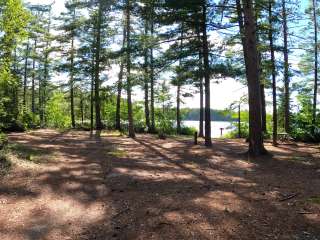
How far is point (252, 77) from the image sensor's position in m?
12.9

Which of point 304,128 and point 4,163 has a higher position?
point 304,128

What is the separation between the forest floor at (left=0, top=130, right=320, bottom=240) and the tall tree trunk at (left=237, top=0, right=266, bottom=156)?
145 cm

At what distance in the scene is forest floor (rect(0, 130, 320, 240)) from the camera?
5.41 m

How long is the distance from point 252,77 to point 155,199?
7.79 meters

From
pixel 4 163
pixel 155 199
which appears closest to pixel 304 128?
pixel 155 199

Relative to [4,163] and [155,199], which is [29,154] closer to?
[4,163]

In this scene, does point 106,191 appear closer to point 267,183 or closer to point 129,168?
point 129,168

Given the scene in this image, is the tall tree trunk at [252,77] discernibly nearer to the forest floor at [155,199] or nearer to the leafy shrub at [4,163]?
the forest floor at [155,199]

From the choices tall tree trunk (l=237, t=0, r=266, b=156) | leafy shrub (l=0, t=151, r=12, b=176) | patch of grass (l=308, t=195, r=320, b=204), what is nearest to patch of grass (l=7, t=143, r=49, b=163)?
leafy shrub (l=0, t=151, r=12, b=176)

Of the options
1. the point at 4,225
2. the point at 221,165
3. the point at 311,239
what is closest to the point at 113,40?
the point at 221,165

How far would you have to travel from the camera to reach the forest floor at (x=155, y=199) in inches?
213

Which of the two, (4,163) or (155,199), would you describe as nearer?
(155,199)

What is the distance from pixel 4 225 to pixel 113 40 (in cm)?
2102

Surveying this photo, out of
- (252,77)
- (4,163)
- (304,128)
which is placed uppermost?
(252,77)
